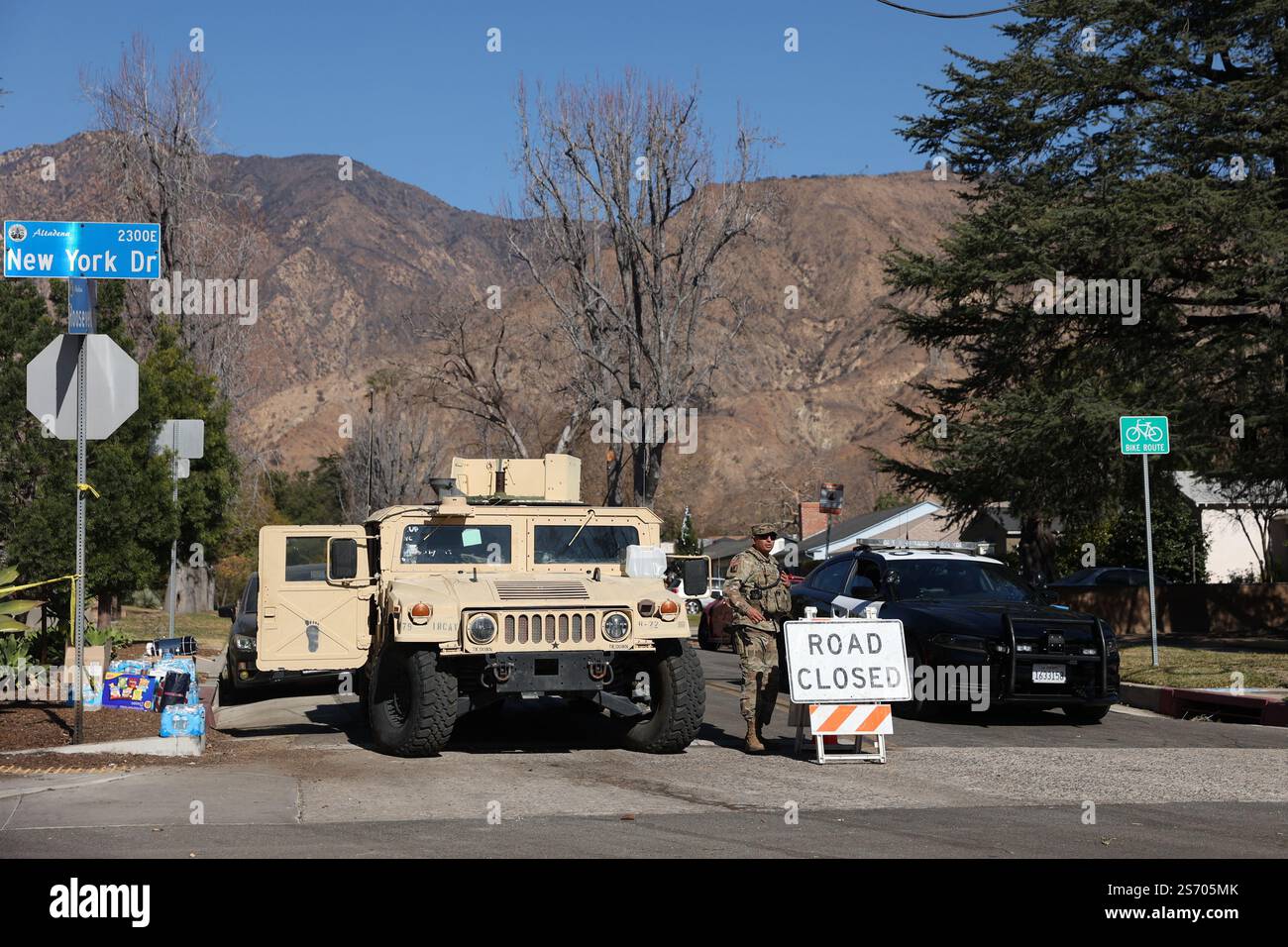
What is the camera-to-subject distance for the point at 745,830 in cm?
805

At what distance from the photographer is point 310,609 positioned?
1245 centimetres

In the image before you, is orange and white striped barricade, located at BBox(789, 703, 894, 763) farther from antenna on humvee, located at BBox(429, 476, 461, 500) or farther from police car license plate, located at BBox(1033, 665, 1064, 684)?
antenna on humvee, located at BBox(429, 476, 461, 500)

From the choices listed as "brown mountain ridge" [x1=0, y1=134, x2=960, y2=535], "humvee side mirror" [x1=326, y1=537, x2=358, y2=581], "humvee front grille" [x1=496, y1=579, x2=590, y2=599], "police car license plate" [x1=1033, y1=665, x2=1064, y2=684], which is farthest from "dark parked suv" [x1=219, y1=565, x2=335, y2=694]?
"brown mountain ridge" [x1=0, y1=134, x2=960, y2=535]

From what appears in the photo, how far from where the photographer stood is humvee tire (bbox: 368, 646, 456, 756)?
10.6 metres

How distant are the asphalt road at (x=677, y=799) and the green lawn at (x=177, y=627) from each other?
1304 centimetres

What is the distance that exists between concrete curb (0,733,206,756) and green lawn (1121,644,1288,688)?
1087 centimetres

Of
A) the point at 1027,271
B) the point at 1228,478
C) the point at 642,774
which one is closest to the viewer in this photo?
the point at 642,774

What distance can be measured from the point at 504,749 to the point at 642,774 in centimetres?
179

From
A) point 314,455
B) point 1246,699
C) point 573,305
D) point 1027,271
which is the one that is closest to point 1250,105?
point 1027,271

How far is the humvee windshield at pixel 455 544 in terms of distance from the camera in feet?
40.0

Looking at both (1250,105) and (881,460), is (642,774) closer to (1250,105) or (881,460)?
(1250,105)

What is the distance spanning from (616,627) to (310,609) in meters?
3.13

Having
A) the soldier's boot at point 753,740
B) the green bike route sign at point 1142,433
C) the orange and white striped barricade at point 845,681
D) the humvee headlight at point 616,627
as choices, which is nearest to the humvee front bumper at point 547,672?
the humvee headlight at point 616,627
